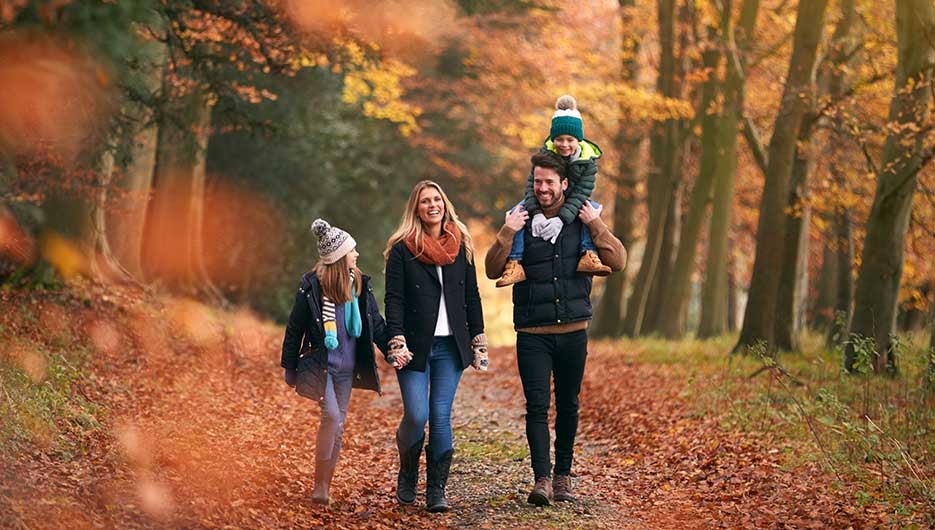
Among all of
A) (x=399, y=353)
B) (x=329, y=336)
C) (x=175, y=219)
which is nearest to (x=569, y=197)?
(x=399, y=353)

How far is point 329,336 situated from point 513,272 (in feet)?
4.49

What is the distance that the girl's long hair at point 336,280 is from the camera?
8.07 metres

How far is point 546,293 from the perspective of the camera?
802 cm

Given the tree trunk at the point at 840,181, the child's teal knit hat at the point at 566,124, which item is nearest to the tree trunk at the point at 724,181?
the tree trunk at the point at 840,181

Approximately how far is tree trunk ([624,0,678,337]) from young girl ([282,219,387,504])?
633 inches

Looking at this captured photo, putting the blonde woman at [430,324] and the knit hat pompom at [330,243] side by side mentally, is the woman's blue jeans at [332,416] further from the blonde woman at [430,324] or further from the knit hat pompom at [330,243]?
the knit hat pompom at [330,243]

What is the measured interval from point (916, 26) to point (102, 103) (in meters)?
9.70

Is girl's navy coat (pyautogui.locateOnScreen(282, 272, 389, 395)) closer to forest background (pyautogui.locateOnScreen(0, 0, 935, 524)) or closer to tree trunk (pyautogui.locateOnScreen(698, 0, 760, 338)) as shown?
forest background (pyautogui.locateOnScreen(0, 0, 935, 524))

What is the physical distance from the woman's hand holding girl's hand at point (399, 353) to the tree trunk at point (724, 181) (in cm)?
1351

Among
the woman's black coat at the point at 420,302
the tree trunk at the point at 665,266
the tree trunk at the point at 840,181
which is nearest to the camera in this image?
the woman's black coat at the point at 420,302

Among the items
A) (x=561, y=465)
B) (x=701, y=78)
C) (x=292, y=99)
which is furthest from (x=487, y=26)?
(x=561, y=465)

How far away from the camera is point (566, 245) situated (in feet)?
26.5

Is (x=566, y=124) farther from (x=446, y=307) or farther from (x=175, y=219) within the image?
(x=175, y=219)

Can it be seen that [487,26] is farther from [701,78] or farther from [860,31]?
[860,31]
